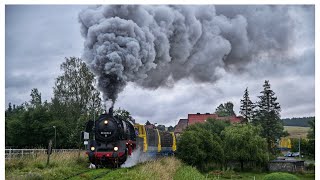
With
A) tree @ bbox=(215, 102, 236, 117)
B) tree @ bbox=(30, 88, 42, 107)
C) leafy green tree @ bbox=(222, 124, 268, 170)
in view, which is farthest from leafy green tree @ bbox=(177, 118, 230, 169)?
tree @ bbox=(215, 102, 236, 117)

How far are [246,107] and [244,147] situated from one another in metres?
13.9

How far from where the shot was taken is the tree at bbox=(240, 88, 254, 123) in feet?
145

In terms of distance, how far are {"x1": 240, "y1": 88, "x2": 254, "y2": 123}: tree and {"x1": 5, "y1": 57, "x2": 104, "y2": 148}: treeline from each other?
61.7 ft

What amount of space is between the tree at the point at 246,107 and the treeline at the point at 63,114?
18.8 metres

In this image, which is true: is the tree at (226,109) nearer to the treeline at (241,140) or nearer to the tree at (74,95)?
the treeline at (241,140)

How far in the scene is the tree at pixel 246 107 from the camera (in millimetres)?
44281

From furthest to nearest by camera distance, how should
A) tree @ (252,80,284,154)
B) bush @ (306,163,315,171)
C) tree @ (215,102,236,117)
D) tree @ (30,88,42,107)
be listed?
tree @ (215,102,236,117) < tree @ (252,80,284,154) < tree @ (30,88,42,107) < bush @ (306,163,315,171)

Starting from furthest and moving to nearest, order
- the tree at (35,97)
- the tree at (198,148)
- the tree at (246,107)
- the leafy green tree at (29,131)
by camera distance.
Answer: the tree at (246,107) → the tree at (35,97) → the tree at (198,148) → the leafy green tree at (29,131)

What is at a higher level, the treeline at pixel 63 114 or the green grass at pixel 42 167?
the treeline at pixel 63 114

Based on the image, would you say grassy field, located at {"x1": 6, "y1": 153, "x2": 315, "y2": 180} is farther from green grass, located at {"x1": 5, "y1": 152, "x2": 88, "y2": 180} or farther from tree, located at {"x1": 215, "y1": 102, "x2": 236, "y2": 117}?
tree, located at {"x1": 215, "y1": 102, "x2": 236, "y2": 117}

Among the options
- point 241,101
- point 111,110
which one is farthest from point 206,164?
point 241,101

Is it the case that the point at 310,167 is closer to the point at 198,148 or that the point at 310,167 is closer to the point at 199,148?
the point at 199,148

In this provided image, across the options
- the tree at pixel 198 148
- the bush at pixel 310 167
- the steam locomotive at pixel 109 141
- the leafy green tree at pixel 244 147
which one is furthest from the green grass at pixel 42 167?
the bush at pixel 310 167

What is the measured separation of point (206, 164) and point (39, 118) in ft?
37.9
